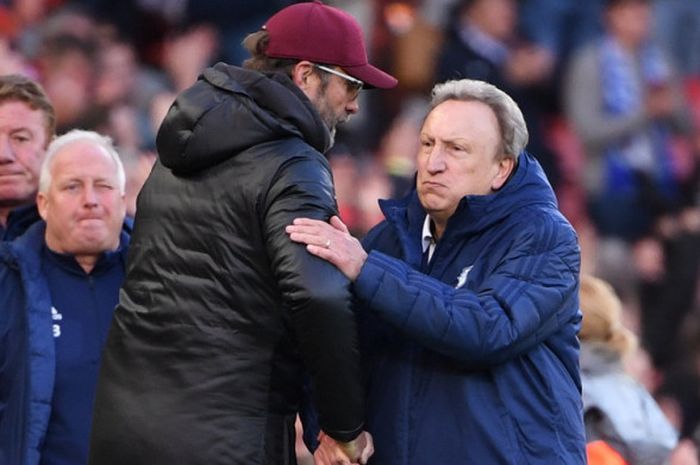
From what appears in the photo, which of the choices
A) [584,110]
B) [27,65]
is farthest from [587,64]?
[27,65]

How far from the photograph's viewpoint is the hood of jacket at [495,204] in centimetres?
441

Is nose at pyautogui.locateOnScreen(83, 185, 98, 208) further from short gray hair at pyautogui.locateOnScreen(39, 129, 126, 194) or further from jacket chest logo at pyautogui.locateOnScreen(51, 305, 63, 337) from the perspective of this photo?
jacket chest logo at pyautogui.locateOnScreen(51, 305, 63, 337)

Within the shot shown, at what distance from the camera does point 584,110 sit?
967 centimetres

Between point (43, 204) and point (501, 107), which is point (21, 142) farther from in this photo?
point (501, 107)

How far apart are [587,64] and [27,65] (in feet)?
10.9

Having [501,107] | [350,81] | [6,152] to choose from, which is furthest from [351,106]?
[6,152]

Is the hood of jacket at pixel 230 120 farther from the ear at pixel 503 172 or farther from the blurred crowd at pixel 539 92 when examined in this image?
the blurred crowd at pixel 539 92

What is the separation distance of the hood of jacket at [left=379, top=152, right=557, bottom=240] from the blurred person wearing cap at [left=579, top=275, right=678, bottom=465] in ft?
4.16

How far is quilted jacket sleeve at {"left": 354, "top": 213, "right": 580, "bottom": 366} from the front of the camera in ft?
13.8

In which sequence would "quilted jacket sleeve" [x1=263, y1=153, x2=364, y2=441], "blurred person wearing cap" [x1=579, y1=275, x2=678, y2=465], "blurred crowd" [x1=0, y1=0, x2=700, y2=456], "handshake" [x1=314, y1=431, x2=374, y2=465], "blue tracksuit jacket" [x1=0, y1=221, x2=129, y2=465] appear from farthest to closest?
"blurred crowd" [x1=0, y1=0, x2=700, y2=456], "blurred person wearing cap" [x1=579, y1=275, x2=678, y2=465], "blue tracksuit jacket" [x1=0, y1=221, x2=129, y2=465], "handshake" [x1=314, y1=431, x2=374, y2=465], "quilted jacket sleeve" [x1=263, y1=153, x2=364, y2=441]

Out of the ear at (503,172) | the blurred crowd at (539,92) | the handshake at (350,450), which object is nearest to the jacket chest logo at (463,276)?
the ear at (503,172)

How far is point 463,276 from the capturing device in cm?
443

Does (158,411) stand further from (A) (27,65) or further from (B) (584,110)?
(B) (584,110)

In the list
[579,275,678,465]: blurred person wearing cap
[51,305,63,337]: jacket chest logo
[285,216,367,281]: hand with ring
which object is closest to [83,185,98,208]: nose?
[51,305,63,337]: jacket chest logo
